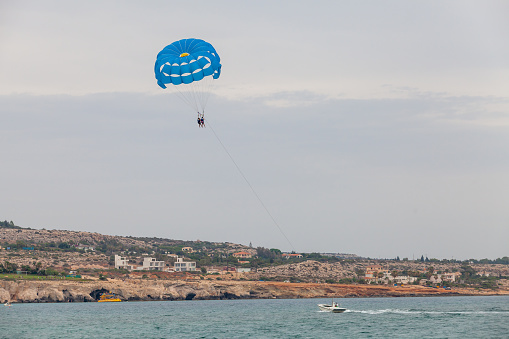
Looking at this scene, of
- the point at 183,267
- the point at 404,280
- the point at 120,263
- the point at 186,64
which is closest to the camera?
the point at 186,64

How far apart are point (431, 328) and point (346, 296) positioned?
82.1 meters

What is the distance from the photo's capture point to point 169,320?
7650 cm

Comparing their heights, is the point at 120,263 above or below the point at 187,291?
above

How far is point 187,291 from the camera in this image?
435ft

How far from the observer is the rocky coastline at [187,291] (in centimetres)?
11312

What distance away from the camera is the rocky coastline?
371 ft

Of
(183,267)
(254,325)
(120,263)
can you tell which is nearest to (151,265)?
(120,263)

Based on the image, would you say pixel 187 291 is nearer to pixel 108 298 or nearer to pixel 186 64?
pixel 108 298

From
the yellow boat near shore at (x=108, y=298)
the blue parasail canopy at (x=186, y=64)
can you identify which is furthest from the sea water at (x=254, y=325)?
the yellow boat near shore at (x=108, y=298)

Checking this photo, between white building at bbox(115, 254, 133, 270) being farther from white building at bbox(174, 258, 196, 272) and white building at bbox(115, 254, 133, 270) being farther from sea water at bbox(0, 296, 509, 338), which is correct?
sea water at bbox(0, 296, 509, 338)

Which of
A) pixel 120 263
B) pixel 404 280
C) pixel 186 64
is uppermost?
pixel 186 64

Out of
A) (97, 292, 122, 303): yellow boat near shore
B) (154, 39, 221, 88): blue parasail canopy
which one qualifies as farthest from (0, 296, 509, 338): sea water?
(97, 292, 122, 303): yellow boat near shore

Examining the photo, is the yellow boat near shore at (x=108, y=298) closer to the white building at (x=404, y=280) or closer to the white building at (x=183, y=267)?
the white building at (x=183, y=267)

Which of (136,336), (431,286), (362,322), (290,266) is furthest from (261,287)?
(136,336)
